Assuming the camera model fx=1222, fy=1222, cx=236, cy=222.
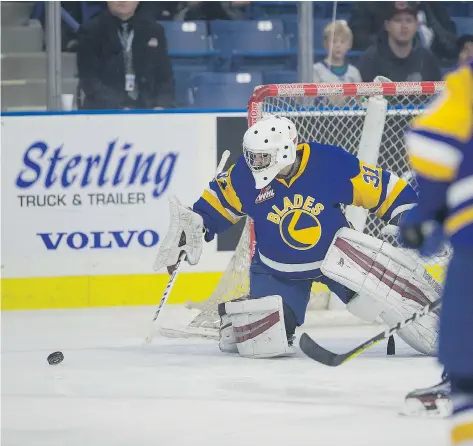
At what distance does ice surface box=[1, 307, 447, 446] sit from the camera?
302cm

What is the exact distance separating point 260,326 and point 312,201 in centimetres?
48

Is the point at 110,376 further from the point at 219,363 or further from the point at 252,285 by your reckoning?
the point at 252,285

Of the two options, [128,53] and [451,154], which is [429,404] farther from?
[128,53]

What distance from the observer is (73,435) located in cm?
305

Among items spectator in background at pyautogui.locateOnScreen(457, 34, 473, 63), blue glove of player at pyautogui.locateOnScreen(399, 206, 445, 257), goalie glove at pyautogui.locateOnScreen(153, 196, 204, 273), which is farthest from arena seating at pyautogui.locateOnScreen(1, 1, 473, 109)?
blue glove of player at pyautogui.locateOnScreen(399, 206, 445, 257)

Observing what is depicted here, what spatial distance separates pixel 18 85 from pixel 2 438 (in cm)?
326

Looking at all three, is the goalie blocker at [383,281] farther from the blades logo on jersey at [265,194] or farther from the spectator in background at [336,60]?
the spectator in background at [336,60]

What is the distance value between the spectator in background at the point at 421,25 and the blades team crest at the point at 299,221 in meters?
2.27

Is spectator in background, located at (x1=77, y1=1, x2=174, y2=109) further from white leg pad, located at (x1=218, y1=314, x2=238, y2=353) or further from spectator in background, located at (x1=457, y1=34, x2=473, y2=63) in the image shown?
white leg pad, located at (x1=218, y1=314, x2=238, y2=353)

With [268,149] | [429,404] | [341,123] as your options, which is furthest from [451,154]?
[341,123]

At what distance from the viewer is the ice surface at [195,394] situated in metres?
3.02

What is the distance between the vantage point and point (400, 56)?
20.8 ft

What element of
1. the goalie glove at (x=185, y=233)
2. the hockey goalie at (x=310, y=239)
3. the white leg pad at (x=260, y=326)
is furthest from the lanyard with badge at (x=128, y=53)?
the white leg pad at (x=260, y=326)

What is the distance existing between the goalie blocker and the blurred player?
185 centimetres
